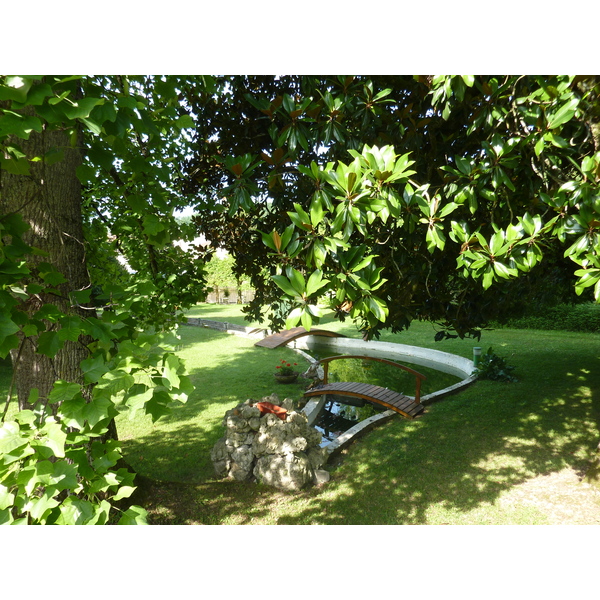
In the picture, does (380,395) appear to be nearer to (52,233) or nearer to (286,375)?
(286,375)

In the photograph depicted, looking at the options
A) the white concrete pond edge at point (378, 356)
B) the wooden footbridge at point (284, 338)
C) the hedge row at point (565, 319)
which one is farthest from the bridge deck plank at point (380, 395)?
the hedge row at point (565, 319)

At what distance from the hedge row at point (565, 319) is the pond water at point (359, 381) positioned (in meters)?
5.04

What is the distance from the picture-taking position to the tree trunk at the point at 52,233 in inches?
83.0

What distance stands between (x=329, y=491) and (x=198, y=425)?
340cm

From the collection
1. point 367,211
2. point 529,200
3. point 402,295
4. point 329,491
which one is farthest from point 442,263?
point 329,491

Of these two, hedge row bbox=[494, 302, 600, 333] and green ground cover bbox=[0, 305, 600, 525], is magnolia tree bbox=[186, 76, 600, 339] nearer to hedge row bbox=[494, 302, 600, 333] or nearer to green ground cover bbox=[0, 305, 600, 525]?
green ground cover bbox=[0, 305, 600, 525]

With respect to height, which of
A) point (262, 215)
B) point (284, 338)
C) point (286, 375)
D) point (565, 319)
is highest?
point (262, 215)

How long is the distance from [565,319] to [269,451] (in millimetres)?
14653

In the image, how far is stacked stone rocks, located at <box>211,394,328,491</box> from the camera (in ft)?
15.2

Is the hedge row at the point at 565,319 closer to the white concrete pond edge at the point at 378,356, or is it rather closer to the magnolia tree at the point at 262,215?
the white concrete pond edge at the point at 378,356

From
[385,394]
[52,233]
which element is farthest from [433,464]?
[52,233]

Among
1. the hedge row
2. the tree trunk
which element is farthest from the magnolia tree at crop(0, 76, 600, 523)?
the hedge row

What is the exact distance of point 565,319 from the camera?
14594 mm

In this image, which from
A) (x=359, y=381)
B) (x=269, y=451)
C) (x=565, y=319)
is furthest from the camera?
(x=565, y=319)
